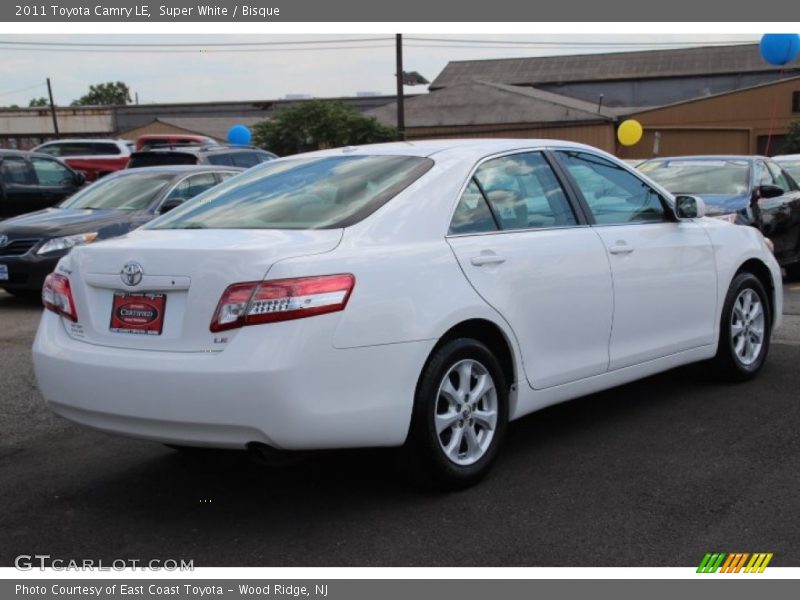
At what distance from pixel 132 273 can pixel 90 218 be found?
22.6 feet

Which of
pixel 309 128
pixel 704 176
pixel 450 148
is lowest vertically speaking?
pixel 309 128

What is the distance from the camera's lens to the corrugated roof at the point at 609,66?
57.8 meters

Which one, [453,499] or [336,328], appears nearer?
[336,328]

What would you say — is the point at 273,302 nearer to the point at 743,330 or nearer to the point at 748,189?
the point at 743,330

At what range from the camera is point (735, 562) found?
3650 mm

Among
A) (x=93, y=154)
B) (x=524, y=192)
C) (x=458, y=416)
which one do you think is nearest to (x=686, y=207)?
(x=524, y=192)

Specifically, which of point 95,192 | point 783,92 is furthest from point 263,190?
point 783,92

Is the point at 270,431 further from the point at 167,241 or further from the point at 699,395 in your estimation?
the point at 699,395

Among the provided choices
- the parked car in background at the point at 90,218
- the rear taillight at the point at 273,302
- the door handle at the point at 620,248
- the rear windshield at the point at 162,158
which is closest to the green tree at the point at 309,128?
the rear windshield at the point at 162,158

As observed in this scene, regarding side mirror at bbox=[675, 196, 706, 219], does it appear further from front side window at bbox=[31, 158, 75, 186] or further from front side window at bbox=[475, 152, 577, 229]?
front side window at bbox=[31, 158, 75, 186]

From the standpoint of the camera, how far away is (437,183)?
4598 millimetres

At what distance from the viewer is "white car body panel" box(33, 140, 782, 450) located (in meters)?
3.79

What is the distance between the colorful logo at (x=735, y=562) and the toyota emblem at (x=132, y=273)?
2462mm

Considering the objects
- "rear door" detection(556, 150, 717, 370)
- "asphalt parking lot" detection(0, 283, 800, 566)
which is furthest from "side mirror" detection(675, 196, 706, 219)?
"asphalt parking lot" detection(0, 283, 800, 566)
